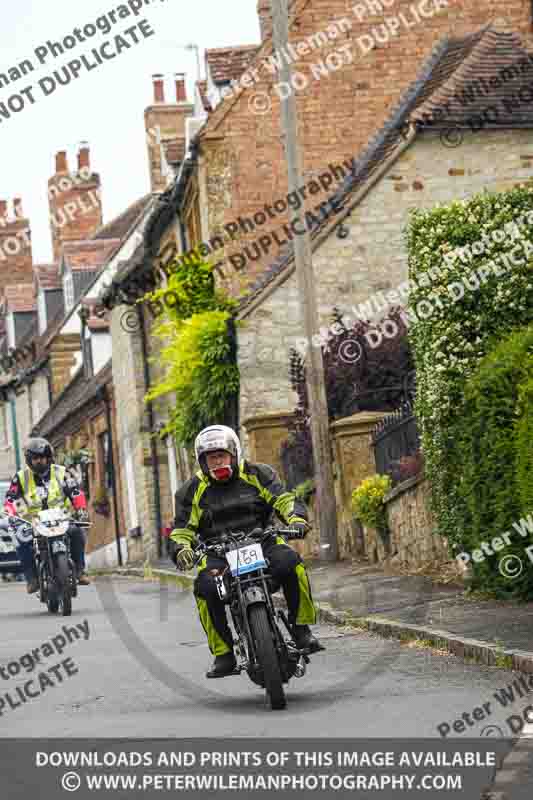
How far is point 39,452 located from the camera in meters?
17.6

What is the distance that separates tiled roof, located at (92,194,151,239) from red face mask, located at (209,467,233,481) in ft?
149

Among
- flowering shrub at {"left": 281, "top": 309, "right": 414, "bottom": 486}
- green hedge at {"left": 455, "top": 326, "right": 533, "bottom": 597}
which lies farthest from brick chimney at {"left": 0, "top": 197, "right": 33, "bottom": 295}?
green hedge at {"left": 455, "top": 326, "right": 533, "bottom": 597}

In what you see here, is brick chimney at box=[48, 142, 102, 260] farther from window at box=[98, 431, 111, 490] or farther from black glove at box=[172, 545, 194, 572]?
black glove at box=[172, 545, 194, 572]

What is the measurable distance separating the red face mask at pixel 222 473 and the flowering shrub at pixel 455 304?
5.76m

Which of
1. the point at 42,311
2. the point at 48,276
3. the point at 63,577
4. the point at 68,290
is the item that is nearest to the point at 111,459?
the point at 68,290

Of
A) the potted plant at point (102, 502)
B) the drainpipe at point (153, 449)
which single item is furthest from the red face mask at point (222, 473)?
the potted plant at point (102, 502)

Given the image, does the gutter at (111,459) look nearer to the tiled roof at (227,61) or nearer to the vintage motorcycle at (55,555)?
the tiled roof at (227,61)

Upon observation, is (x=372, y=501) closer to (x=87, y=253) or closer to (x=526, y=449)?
(x=526, y=449)

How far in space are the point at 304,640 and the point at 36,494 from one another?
332 inches

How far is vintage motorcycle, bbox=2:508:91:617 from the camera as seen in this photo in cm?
1745

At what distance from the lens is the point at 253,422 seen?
2698 centimetres

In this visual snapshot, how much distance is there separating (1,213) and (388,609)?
5973 centimetres

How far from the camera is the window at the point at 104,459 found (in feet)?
148
